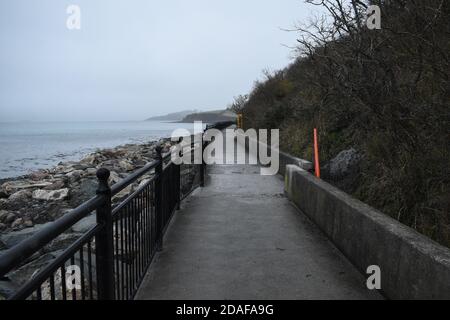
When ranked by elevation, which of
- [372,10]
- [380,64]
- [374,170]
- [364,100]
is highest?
[372,10]

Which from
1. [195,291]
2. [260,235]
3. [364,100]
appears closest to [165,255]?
[195,291]

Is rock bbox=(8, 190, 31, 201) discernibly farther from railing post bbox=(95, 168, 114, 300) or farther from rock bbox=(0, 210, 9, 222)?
railing post bbox=(95, 168, 114, 300)

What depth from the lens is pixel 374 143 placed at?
6.47 metres

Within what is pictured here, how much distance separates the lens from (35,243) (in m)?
1.91

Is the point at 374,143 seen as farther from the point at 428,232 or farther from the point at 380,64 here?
the point at 428,232

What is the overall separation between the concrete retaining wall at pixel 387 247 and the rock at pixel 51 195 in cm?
931

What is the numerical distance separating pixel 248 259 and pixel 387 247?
1.74 m

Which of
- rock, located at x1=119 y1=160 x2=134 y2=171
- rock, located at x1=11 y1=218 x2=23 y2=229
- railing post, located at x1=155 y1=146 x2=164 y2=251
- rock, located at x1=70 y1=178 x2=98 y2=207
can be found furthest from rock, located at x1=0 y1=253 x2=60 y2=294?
rock, located at x1=119 y1=160 x2=134 y2=171

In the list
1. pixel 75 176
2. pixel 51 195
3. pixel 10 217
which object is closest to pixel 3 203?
pixel 51 195

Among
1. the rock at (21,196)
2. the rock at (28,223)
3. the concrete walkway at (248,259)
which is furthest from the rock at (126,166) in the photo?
the concrete walkway at (248,259)

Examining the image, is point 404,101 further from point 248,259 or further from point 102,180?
point 102,180

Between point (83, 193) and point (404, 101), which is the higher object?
point (404, 101)

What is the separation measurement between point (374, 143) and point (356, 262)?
2.52m

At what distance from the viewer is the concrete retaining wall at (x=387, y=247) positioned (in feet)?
10.3
